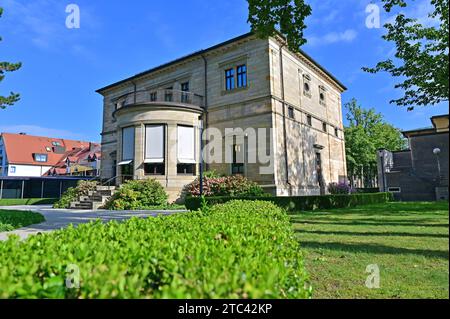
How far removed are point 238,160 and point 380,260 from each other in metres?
15.8

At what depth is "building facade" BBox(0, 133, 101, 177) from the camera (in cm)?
4606

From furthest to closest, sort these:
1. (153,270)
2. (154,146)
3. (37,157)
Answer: (37,157) → (154,146) → (153,270)

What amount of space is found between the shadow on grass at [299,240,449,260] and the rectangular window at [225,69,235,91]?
1710 cm

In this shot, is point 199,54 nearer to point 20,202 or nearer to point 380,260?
point 380,260

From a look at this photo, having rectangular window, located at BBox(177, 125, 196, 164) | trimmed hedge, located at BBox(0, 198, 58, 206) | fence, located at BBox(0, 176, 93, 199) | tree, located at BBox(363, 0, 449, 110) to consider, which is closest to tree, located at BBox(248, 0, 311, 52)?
tree, located at BBox(363, 0, 449, 110)

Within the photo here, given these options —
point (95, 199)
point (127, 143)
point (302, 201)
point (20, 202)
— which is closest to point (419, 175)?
point (302, 201)

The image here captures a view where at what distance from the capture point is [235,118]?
20.9 meters

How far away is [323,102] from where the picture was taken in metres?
26.7

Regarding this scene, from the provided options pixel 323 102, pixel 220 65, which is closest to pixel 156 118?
pixel 220 65

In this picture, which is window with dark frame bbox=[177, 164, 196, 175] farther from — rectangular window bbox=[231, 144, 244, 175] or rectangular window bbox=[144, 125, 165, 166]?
rectangular window bbox=[231, 144, 244, 175]

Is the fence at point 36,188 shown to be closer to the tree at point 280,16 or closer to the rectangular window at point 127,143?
the rectangular window at point 127,143

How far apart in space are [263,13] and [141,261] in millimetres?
10335

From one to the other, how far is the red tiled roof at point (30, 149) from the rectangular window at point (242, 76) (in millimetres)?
34543
